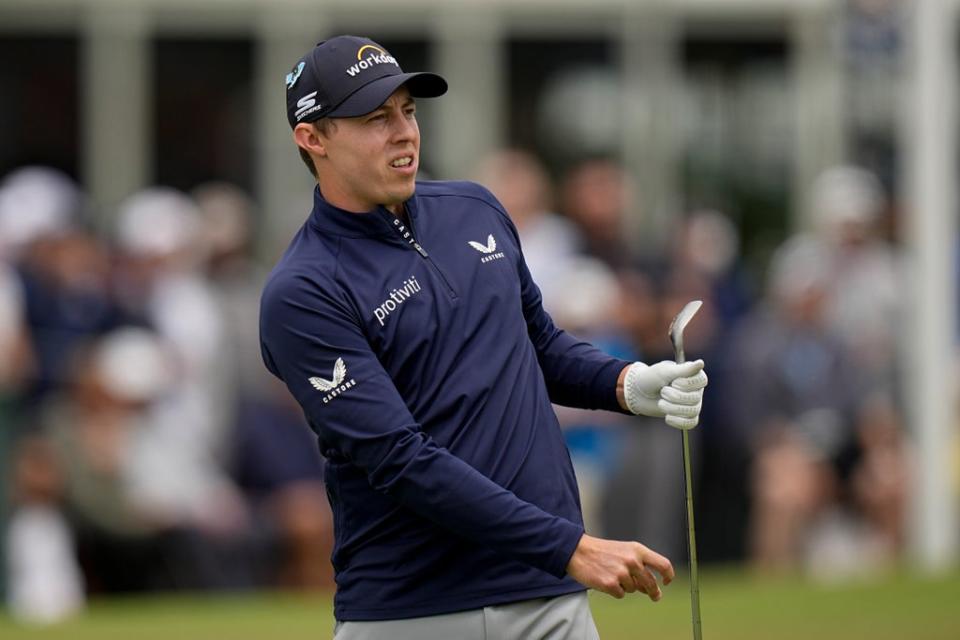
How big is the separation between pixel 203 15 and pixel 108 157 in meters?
1.40

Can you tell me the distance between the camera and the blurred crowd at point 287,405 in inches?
471

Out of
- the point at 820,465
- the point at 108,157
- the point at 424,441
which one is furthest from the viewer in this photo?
the point at 108,157

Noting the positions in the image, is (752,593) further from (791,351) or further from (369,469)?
(369,469)

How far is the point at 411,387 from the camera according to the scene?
197 inches

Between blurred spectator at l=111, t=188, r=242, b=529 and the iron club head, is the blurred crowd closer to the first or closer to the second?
blurred spectator at l=111, t=188, r=242, b=529

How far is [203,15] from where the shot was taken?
53.5 feet

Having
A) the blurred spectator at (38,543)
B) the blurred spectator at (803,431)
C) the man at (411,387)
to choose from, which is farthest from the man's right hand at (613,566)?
the blurred spectator at (803,431)

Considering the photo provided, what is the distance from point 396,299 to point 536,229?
831 cm

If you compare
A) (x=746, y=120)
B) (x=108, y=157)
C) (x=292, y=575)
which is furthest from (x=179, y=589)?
(x=746, y=120)

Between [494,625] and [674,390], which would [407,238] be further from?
[494,625]

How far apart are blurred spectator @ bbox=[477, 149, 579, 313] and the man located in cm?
725

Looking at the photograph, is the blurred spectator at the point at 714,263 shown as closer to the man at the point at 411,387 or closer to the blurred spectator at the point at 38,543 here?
the blurred spectator at the point at 38,543

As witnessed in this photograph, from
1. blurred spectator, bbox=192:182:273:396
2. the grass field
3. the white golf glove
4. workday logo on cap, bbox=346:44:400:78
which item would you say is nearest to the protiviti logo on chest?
workday logo on cap, bbox=346:44:400:78

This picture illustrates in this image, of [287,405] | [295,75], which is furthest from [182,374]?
[295,75]
